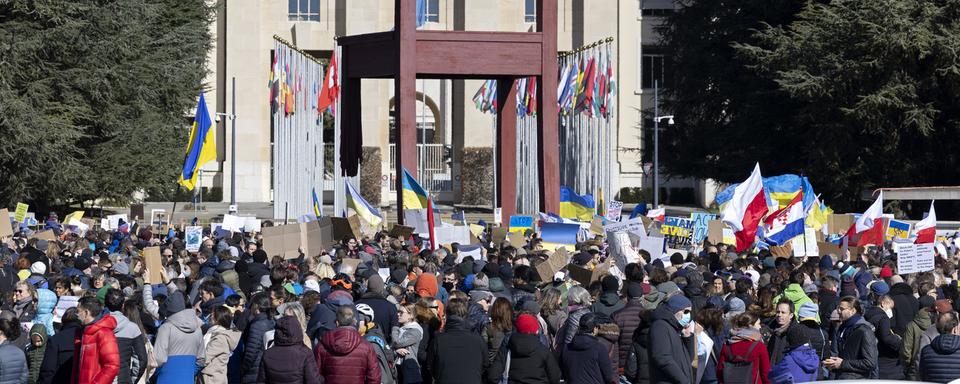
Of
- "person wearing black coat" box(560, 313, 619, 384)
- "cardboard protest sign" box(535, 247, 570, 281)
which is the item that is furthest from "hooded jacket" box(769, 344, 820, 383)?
"cardboard protest sign" box(535, 247, 570, 281)

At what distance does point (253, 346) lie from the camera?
35.1 feet

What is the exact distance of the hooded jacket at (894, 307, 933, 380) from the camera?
11156 mm

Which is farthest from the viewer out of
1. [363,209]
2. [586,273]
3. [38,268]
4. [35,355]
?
[363,209]

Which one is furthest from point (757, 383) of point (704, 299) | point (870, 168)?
point (870, 168)

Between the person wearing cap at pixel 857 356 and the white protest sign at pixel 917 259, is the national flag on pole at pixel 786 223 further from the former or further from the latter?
the person wearing cap at pixel 857 356

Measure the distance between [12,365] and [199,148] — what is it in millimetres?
21672

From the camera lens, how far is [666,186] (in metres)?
67.5

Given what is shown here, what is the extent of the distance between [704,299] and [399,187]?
20.4m

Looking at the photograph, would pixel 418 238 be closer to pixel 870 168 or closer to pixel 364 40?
pixel 364 40

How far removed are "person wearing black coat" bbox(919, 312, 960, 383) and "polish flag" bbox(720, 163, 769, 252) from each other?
9.20m

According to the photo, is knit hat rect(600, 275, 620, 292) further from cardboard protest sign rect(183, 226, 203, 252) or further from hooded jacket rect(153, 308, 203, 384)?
cardboard protest sign rect(183, 226, 203, 252)

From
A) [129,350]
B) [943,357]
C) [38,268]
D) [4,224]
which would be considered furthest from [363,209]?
[943,357]

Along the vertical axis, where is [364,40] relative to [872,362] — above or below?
above

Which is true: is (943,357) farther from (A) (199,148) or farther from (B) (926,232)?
(A) (199,148)
